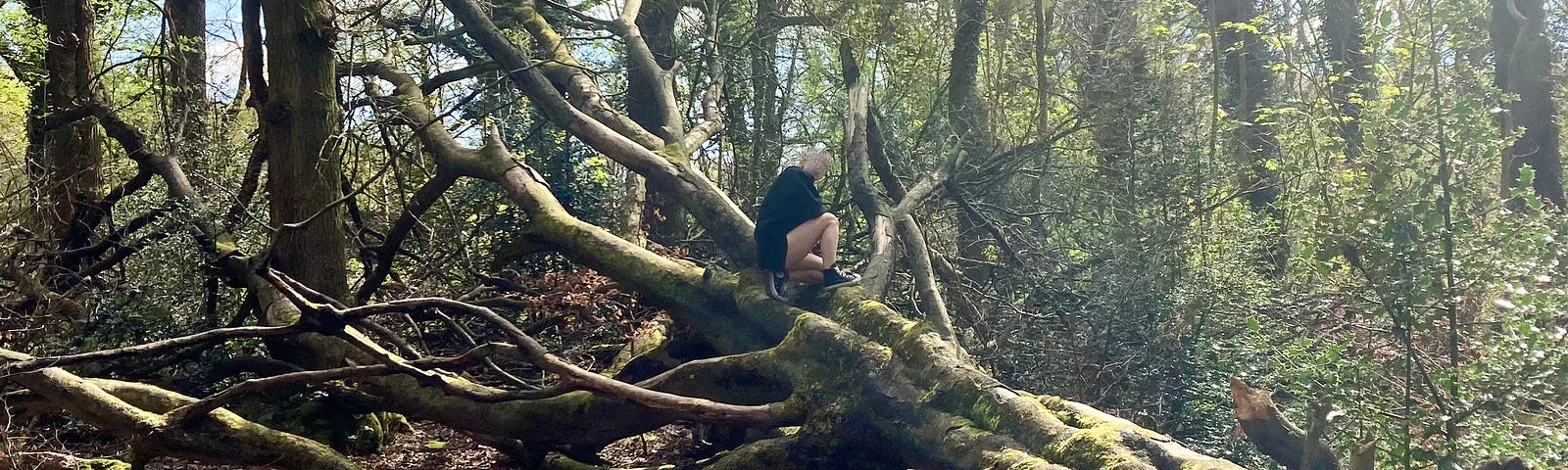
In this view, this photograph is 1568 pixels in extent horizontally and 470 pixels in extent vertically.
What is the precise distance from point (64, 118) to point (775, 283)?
18.9 feet

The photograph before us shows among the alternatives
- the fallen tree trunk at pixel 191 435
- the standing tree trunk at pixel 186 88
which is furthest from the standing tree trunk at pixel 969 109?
the standing tree trunk at pixel 186 88

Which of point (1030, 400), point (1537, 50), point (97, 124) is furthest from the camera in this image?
point (1537, 50)

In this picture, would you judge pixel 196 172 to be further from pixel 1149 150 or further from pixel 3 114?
pixel 1149 150

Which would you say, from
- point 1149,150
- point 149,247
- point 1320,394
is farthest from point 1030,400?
point 149,247

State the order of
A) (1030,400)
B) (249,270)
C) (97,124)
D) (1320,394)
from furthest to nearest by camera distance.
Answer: (97,124) → (249,270) → (1320,394) → (1030,400)

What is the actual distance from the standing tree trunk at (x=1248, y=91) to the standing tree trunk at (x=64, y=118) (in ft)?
31.8

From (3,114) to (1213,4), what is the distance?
1401 cm

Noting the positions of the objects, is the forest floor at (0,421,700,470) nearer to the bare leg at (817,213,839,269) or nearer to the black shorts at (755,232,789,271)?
the black shorts at (755,232,789,271)

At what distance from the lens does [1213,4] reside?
1212 cm

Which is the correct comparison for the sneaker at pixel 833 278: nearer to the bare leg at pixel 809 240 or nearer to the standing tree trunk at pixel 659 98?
the bare leg at pixel 809 240

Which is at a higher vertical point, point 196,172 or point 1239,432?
point 196,172

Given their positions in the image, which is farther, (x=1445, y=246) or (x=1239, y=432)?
(x=1239, y=432)

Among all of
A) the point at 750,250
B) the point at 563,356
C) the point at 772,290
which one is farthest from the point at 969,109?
the point at 563,356

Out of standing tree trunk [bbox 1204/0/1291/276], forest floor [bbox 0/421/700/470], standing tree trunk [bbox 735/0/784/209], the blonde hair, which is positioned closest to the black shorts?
the blonde hair
